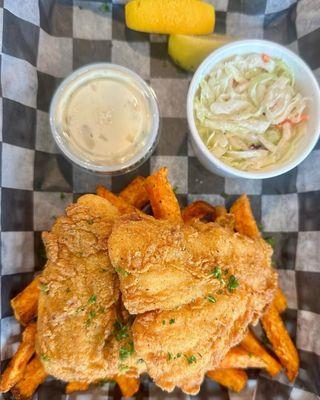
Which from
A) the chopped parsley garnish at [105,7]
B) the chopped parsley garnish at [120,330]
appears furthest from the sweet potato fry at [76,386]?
the chopped parsley garnish at [105,7]

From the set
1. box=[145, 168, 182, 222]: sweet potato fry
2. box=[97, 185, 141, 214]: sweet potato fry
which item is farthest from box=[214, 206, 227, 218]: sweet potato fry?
box=[97, 185, 141, 214]: sweet potato fry

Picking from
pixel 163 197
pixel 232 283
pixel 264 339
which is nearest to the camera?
pixel 232 283

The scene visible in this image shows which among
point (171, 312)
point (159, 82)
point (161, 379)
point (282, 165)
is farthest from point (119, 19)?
point (161, 379)

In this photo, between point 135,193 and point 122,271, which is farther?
point 135,193

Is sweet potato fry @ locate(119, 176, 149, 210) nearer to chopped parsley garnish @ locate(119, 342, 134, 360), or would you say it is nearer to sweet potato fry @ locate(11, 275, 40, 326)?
sweet potato fry @ locate(11, 275, 40, 326)

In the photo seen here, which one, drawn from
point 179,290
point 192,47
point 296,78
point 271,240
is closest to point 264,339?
point 271,240

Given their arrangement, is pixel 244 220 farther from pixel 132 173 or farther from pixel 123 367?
pixel 123 367

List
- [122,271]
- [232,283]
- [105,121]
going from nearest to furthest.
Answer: [122,271] < [232,283] < [105,121]

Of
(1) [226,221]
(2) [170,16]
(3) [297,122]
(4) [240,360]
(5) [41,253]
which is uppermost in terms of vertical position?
(2) [170,16]
